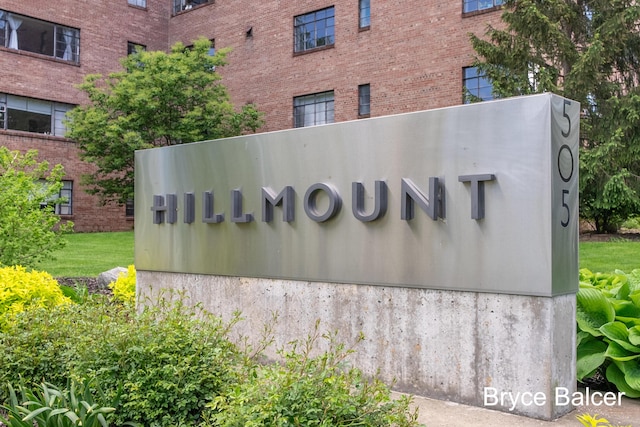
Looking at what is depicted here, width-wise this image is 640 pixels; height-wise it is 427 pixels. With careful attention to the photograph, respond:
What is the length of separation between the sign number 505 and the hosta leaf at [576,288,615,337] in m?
0.81

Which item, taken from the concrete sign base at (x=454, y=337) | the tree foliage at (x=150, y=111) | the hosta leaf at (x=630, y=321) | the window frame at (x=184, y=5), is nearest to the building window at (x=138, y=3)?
the window frame at (x=184, y=5)

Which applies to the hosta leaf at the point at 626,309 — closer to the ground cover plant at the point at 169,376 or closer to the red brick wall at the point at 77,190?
the ground cover plant at the point at 169,376

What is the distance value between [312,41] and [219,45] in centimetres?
492

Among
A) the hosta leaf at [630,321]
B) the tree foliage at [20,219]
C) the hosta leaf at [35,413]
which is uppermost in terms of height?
the tree foliage at [20,219]

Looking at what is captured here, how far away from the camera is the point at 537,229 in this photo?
423cm

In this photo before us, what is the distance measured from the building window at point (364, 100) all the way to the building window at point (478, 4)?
14.3ft

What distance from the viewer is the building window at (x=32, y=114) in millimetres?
24812

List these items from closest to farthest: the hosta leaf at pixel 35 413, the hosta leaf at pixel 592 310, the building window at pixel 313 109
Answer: the hosta leaf at pixel 35 413 → the hosta leaf at pixel 592 310 → the building window at pixel 313 109

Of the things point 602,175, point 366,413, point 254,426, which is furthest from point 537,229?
point 602,175

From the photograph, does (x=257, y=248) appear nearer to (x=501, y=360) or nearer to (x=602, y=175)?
(x=501, y=360)

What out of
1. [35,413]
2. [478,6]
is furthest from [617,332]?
[478,6]

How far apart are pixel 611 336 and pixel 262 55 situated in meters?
23.6

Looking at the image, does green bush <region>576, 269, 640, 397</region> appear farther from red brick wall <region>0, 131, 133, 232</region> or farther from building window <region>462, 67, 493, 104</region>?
red brick wall <region>0, 131, 133, 232</region>

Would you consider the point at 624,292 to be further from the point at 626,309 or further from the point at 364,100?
the point at 364,100
